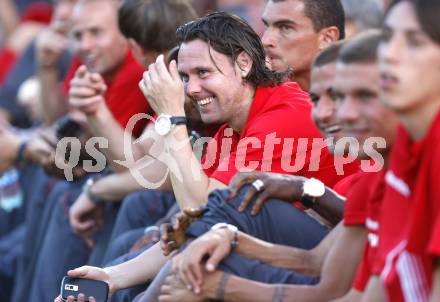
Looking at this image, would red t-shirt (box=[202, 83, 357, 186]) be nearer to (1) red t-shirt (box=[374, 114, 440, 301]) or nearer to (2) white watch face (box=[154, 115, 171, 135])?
(2) white watch face (box=[154, 115, 171, 135])

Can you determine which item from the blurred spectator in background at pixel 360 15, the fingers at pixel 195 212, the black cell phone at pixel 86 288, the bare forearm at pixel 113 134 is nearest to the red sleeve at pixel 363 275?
the fingers at pixel 195 212

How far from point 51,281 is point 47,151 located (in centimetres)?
98

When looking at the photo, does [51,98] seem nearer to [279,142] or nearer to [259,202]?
[279,142]

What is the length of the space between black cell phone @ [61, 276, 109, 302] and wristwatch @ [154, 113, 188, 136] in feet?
2.22

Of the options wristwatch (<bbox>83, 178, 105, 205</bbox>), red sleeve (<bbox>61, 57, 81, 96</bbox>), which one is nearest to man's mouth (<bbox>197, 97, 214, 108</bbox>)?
wristwatch (<bbox>83, 178, 105, 205</bbox>)

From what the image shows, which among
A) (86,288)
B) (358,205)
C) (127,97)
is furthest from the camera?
(127,97)

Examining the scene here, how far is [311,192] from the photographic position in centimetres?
378

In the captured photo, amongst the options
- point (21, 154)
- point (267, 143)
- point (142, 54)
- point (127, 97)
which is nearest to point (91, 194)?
point (127, 97)

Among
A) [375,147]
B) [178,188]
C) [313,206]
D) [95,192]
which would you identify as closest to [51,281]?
[95,192]

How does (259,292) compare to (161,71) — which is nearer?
(259,292)

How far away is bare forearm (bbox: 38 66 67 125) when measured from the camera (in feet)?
25.2

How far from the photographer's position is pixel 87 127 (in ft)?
20.1

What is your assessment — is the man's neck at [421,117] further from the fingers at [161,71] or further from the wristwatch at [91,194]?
the wristwatch at [91,194]

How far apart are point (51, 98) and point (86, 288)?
150 inches
